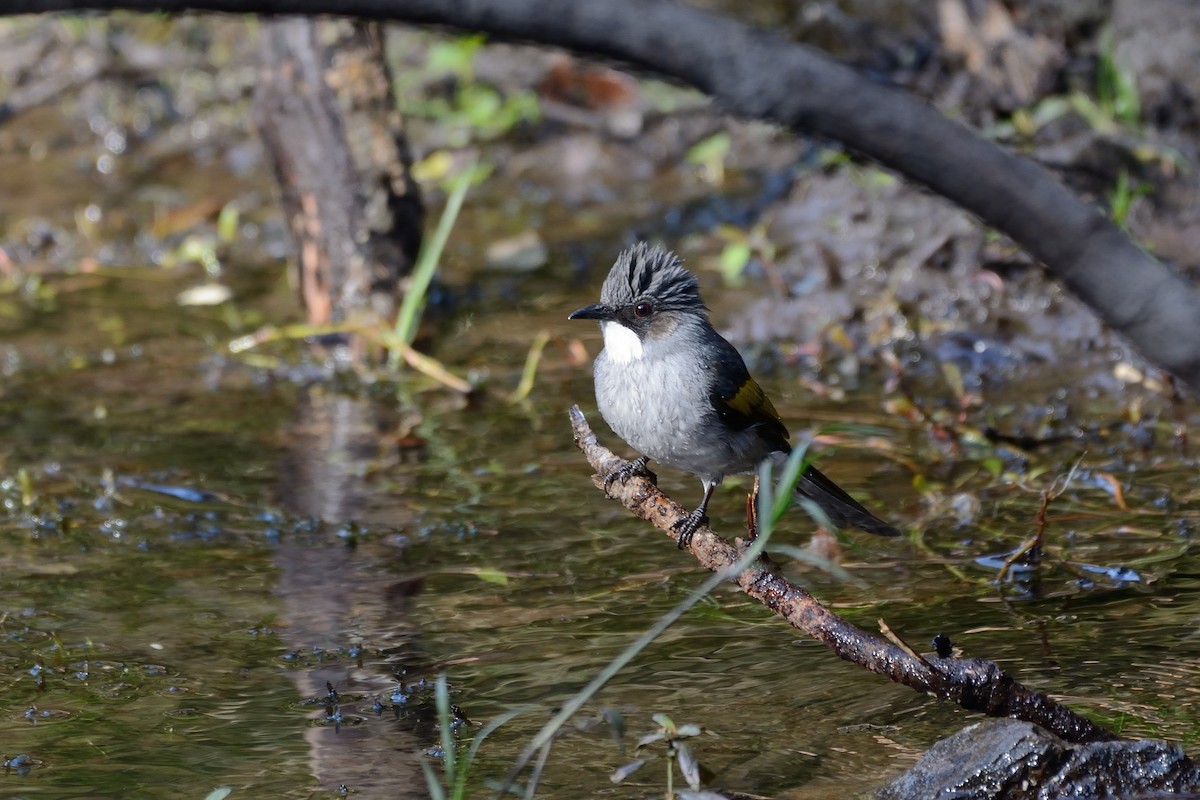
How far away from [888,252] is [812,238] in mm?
561

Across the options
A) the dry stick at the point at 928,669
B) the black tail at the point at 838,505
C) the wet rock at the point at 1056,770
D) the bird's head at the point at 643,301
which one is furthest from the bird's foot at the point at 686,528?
the wet rock at the point at 1056,770

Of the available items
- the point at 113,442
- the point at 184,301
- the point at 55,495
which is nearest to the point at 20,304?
the point at 184,301

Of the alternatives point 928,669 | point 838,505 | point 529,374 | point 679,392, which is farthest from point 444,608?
point 529,374

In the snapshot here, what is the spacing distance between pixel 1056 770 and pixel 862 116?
176 cm

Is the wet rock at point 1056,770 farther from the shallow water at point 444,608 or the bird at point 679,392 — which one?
the bird at point 679,392

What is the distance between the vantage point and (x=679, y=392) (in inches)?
185

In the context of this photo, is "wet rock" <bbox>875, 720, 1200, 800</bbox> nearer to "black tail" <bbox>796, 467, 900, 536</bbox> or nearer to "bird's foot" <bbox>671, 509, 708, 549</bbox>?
"bird's foot" <bbox>671, 509, 708, 549</bbox>

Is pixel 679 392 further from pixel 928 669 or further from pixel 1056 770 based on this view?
pixel 1056 770

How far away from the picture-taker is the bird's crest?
5.04 meters

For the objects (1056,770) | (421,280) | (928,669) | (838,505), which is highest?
(421,280)

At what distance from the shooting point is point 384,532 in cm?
554

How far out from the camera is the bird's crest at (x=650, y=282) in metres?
5.04

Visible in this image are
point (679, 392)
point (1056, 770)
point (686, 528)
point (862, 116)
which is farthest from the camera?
point (679, 392)

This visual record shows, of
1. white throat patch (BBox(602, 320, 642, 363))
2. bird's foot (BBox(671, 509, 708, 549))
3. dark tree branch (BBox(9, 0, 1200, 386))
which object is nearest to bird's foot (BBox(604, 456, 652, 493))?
bird's foot (BBox(671, 509, 708, 549))
